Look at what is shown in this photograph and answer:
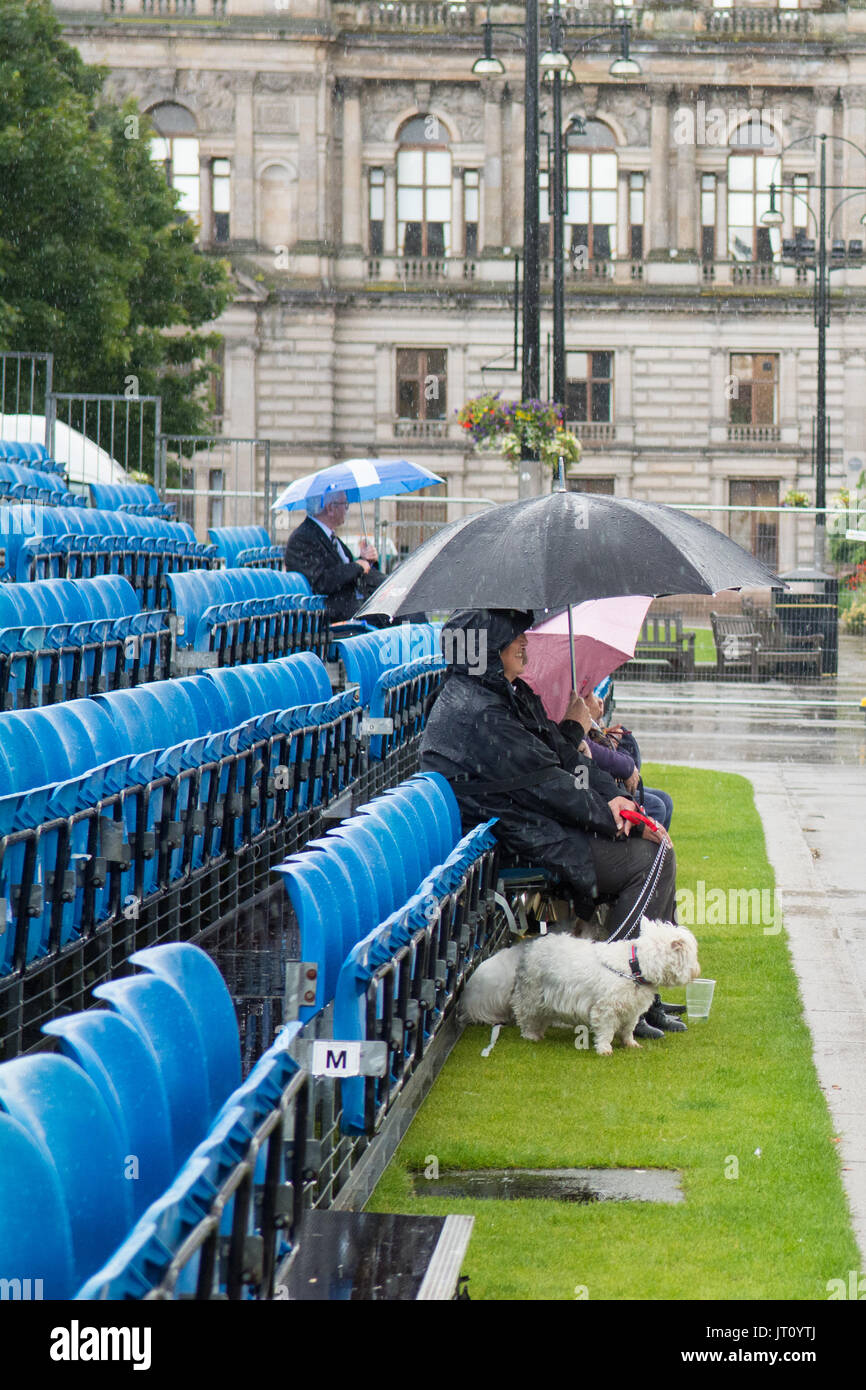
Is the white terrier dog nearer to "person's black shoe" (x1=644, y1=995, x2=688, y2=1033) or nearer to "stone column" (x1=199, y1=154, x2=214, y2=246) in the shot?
"person's black shoe" (x1=644, y1=995, x2=688, y2=1033)

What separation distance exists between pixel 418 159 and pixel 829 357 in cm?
1399

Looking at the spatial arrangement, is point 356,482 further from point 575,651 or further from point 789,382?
point 789,382

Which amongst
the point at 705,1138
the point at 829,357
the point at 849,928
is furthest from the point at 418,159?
the point at 705,1138

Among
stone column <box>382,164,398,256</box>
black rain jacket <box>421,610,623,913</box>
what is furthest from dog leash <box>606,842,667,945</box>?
stone column <box>382,164,398,256</box>

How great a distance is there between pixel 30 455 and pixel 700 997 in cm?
1490

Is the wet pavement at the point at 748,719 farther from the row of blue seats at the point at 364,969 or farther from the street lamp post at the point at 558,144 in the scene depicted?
the row of blue seats at the point at 364,969

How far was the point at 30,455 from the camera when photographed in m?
21.5

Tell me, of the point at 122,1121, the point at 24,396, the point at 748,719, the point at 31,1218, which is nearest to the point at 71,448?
the point at 24,396

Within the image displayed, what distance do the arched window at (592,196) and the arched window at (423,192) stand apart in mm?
3215

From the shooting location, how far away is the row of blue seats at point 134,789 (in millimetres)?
6367

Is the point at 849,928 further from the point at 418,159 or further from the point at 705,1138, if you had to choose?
the point at 418,159

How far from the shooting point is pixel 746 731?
2145cm

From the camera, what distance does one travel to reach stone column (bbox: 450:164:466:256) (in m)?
56.6
